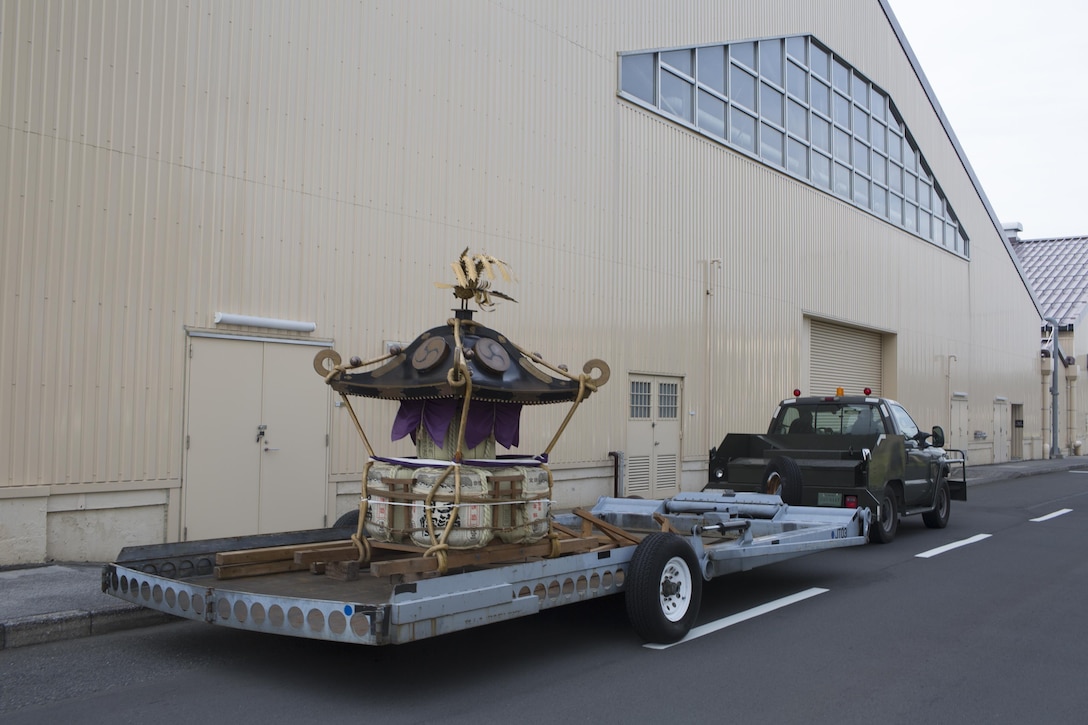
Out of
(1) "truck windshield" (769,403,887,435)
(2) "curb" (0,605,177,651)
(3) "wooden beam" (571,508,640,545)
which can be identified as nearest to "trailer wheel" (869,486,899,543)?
(1) "truck windshield" (769,403,887,435)

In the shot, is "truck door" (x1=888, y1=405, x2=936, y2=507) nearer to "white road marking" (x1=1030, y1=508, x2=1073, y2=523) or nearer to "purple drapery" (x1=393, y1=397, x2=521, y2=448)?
"white road marking" (x1=1030, y1=508, x2=1073, y2=523)

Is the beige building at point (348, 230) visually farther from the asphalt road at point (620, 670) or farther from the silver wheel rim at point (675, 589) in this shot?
the silver wheel rim at point (675, 589)

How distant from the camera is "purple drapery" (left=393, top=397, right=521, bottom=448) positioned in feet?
20.9

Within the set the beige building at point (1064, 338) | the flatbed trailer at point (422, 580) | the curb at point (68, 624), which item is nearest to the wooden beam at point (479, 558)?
the flatbed trailer at point (422, 580)

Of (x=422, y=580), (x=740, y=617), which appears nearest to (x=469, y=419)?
(x=422, y=580)

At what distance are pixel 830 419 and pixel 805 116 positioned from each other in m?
11.9

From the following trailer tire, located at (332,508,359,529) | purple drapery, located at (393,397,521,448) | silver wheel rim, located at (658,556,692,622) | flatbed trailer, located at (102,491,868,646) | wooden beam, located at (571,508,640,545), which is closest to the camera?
flatbed trailer, located at (102,491,868,646)

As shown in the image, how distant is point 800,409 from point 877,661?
7332 mm

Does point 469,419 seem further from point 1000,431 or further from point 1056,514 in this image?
point 1000,431

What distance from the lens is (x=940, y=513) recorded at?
14281mm

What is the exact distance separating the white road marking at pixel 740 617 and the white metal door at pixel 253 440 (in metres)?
5.21

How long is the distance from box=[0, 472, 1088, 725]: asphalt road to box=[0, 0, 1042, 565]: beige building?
2.95 m

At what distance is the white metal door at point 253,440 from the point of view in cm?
973

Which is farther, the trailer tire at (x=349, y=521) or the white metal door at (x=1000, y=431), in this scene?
the white metal door at (x=1000, y=431)
